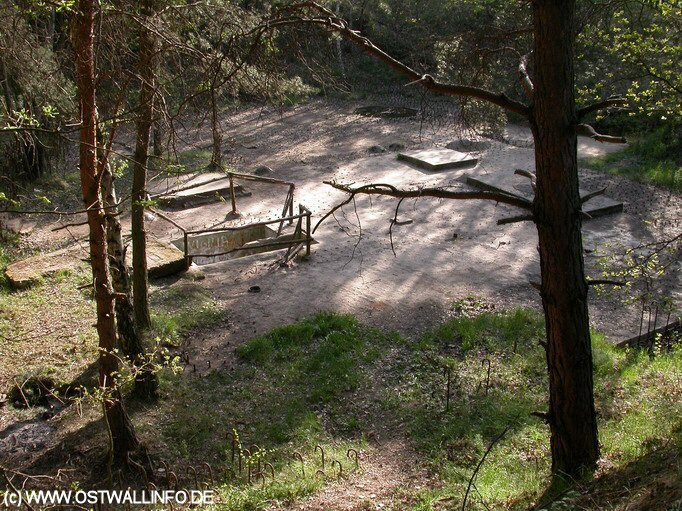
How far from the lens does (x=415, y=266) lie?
41.3ft

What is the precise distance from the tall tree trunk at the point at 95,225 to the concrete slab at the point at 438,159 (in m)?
13.0

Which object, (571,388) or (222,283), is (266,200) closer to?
(222,283)

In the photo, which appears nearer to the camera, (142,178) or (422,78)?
(422,78)

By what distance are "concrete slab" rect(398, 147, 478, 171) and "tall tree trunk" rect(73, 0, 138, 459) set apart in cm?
1300

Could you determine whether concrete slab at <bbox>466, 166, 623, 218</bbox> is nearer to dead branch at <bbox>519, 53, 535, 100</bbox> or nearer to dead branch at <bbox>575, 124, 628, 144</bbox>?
dead branch at <bbox>519, 53, 535, 100</bbox>

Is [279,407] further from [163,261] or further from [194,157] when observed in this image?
[194,157]

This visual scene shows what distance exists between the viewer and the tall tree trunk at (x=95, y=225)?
583 centimetres

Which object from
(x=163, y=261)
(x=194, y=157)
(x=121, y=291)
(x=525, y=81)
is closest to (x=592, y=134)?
(x=525, y=81)

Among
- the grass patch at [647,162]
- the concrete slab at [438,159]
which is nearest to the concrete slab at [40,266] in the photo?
the concrete slab at [438,159]

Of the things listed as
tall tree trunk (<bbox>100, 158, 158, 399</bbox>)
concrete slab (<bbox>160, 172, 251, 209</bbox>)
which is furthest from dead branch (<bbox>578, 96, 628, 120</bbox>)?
concrete slab (<bbox>160, 172, 251, 209</bbox>)

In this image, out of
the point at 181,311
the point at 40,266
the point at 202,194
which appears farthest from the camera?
the point at 202,194

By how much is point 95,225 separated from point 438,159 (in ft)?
44.9

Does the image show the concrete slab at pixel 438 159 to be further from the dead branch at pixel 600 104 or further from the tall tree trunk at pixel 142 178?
the dead branch at pixel 600 104

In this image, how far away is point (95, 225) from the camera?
20.3 feet
